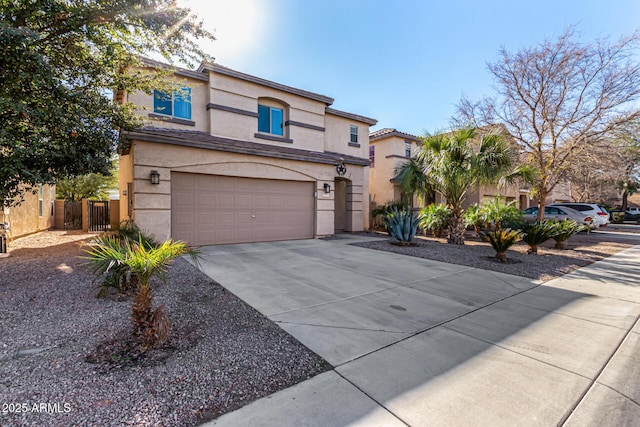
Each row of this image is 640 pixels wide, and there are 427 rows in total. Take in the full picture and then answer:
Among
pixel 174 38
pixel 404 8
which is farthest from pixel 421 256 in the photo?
pixel 174 38

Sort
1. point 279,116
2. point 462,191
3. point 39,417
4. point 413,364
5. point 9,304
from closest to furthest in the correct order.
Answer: point 39,417 < point 413,364 < point 9,304 < point 462,191 < point 279,116

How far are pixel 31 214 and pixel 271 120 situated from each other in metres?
10.6

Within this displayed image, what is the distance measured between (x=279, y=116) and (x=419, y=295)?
1045cm

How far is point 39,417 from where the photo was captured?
2.14 m

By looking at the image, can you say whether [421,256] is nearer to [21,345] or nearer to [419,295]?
[419,295]

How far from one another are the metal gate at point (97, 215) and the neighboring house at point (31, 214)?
5.85ft

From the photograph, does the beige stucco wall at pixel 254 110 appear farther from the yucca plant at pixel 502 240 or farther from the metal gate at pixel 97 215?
the yucca plant at pixel 502 240

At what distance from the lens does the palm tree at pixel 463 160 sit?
9727 mm

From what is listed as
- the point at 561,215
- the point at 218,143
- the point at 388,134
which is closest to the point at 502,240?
the point at 218,143

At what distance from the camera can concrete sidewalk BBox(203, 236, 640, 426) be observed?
2320mm

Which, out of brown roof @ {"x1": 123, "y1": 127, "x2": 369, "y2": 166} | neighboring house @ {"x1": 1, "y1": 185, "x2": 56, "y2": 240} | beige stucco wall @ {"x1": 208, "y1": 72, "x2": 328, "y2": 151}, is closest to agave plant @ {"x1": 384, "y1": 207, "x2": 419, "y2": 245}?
brown roof @ {"x1": 123, "y1": 127, "x2": 369, "y2": 166}

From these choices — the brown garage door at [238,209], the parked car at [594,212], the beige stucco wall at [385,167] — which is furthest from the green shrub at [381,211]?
the parked car at [594,212]

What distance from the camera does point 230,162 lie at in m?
10.3

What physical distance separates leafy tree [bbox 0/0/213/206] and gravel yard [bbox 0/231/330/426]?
275 cm
